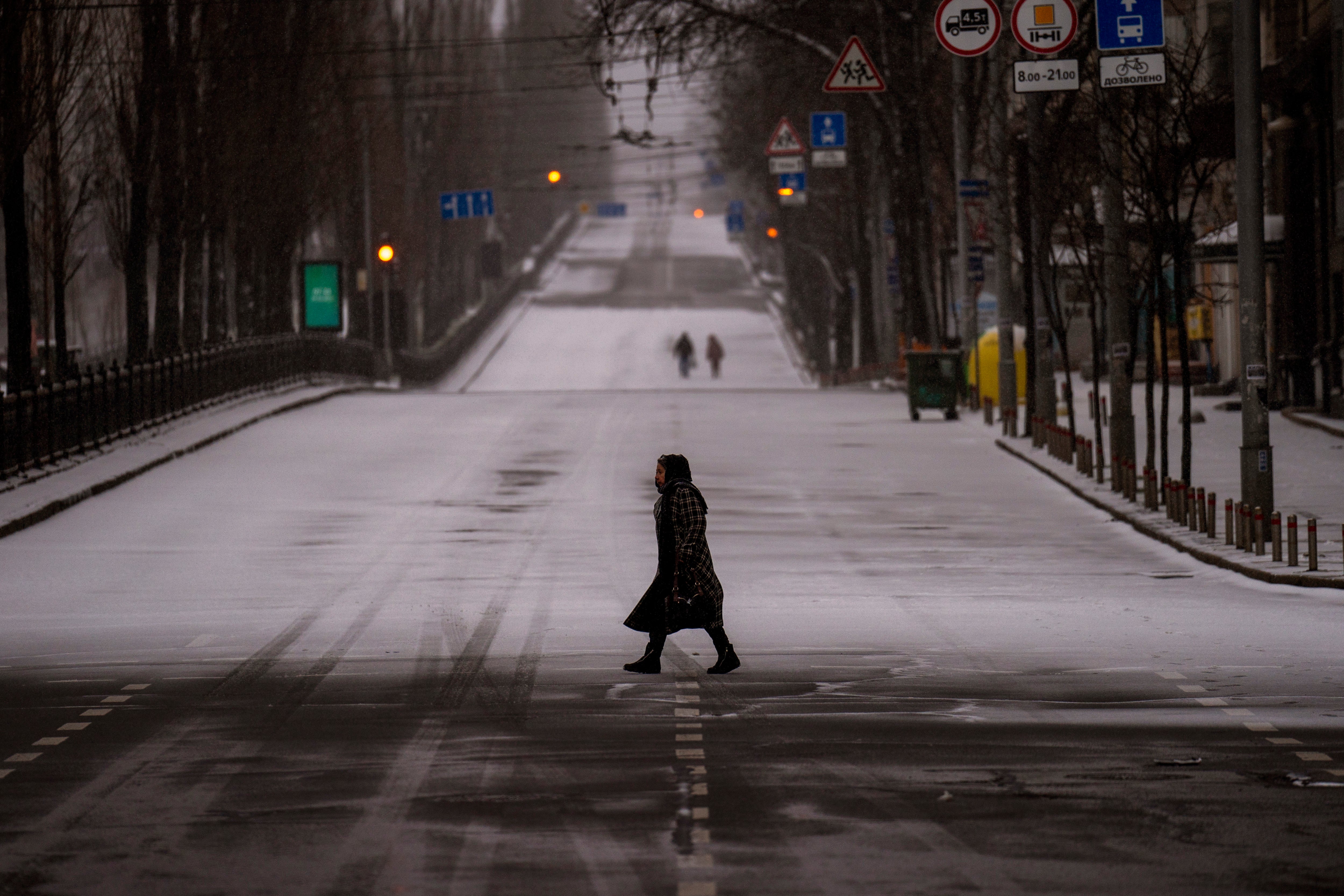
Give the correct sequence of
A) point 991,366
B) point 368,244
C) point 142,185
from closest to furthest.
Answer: point 142,185, point 991,366, point 368,244

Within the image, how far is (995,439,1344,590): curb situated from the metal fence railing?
12.1 metres

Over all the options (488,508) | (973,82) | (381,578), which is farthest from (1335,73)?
(381,578)

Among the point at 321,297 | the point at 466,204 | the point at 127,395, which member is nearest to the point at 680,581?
the point at 127,395

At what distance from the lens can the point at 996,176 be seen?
3462 centimetres

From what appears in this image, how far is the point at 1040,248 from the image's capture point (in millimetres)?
30062

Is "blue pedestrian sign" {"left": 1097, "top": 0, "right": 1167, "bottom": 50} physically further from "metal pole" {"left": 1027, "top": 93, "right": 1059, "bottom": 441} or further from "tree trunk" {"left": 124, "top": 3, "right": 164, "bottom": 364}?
"tree trunk" {"left": 124, "top": 3, "right": 164, "bottom": 364}

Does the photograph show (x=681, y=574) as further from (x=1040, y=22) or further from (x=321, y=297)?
(x=321, y=297)

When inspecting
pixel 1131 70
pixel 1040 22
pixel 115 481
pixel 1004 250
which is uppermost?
pixel 1040 22

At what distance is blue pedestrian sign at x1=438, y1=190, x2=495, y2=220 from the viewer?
7738cm

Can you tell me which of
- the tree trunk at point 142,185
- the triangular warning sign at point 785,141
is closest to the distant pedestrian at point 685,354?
the triangular warning sign at point 785,141

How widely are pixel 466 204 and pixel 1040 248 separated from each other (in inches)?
1980

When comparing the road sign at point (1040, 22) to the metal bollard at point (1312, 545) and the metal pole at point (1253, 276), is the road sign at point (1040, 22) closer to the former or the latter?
the metal pole at point (1253, 276)

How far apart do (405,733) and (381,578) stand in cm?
755

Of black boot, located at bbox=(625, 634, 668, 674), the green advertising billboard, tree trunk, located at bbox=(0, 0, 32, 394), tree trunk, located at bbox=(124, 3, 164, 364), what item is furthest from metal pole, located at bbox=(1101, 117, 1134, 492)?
the green advertising billboard
